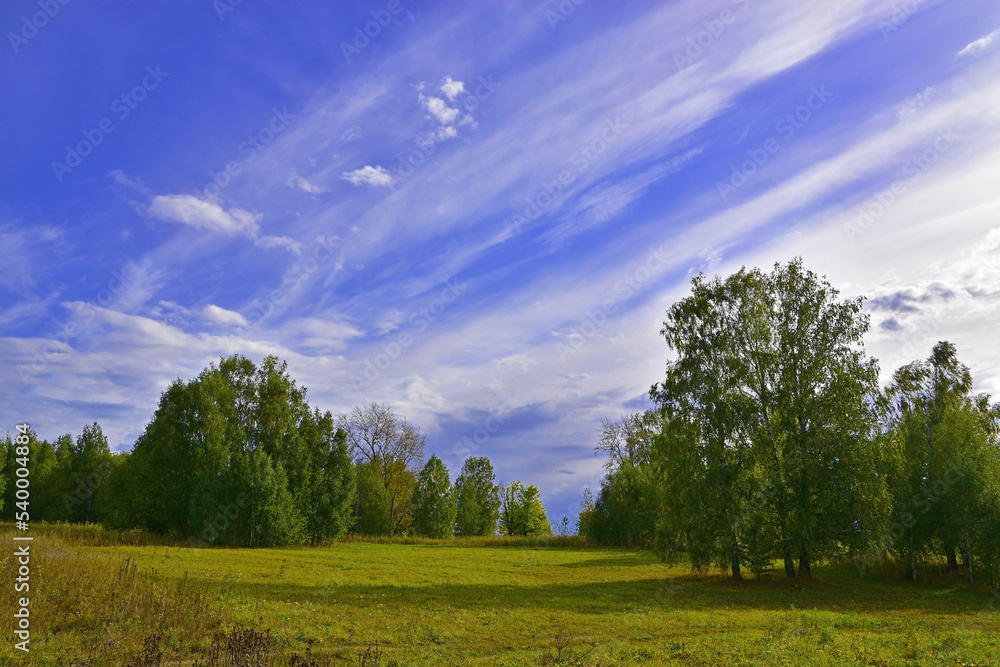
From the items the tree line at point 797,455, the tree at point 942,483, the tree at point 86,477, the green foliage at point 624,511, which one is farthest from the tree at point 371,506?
→ the tree at point 942,483

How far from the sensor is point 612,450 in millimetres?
75562

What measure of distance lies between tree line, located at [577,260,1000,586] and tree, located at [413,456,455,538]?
51.2 m

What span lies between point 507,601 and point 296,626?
10306 millimetres

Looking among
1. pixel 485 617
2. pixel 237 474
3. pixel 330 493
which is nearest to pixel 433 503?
pixel 330 493

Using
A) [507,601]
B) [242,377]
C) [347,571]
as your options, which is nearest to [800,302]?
[507,601]

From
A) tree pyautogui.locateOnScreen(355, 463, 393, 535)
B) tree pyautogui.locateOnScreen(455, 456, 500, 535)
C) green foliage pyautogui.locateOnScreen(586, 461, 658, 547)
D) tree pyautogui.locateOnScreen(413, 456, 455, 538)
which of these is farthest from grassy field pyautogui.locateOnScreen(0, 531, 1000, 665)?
tree pyautogui.locateOnScreen(455, 456, 500, 535)

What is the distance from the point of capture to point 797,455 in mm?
31688

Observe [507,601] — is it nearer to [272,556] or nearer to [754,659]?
[754,659]

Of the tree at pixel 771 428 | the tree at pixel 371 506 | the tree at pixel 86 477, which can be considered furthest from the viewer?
the tree at pixel 86 477

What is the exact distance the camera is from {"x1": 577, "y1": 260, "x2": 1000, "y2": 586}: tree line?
3100 cm

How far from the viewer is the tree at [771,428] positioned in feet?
102

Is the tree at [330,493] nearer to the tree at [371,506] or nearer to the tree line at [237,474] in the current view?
the tree line at [237,474]

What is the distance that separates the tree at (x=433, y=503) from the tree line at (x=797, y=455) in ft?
168

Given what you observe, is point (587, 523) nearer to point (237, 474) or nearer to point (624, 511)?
point (624, 511)
